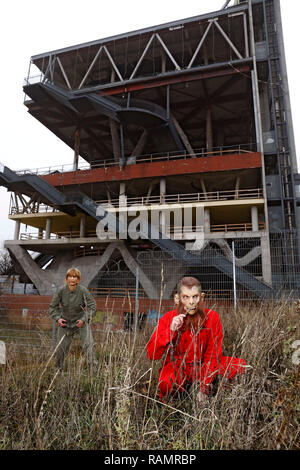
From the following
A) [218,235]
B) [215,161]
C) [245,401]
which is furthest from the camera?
[215,161]

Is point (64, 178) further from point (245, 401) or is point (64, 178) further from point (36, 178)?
point (245, 401)

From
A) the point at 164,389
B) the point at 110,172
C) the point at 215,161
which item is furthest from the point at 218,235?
the point at 164,389

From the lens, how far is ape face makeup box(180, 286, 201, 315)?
8.27 ft

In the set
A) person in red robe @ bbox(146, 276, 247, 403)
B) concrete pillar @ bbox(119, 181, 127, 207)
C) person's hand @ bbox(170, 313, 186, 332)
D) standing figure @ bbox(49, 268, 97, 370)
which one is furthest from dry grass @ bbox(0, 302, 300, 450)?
concrete pillar @ bbox(119, 181, 127, 207)

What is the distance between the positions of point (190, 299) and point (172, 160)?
21.8 m

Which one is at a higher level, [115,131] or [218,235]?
[115,131]

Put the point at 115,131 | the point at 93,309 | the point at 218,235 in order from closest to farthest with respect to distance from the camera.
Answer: the point at 93,309 < the point at 218,235 < the point at 115,131

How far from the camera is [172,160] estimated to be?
23.2 m

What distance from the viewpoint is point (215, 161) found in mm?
20625

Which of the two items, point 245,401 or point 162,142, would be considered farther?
point 162,142

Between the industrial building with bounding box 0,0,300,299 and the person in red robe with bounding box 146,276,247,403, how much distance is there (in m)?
13.9

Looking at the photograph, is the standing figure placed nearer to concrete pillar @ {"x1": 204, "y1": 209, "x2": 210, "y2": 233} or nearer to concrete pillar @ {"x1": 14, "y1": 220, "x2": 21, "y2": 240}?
concrete pillar @ {"x1": 204, "y1": 209, "x2": 210, "y2": 233}
